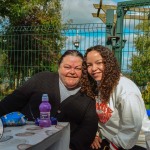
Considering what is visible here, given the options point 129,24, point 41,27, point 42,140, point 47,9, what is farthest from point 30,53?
point 47,9

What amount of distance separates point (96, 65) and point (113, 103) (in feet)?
1.09

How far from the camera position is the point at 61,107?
3.21 metres

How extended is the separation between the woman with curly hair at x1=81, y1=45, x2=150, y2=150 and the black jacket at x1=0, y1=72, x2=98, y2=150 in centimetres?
8

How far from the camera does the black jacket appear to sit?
3.19 meters

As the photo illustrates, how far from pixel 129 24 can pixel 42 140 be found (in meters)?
3.48

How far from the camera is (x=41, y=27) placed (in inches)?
251

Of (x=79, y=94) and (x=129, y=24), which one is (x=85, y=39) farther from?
(x=79, y=94)

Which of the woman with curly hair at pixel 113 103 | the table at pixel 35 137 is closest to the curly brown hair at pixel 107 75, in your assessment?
the woman with curly hair at pixel 113 103

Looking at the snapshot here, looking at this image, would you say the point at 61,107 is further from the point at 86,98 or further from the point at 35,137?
the point at 35,137

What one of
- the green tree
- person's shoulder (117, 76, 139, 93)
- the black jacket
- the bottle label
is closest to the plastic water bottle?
the bottle label

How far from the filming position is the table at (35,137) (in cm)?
A: 203

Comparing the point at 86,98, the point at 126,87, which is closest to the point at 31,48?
the point at 86,98

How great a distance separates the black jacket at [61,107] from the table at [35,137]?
272 millimetres

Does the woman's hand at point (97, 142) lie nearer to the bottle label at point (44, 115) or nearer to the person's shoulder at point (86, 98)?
the person's shoulder at point (86, 98)
